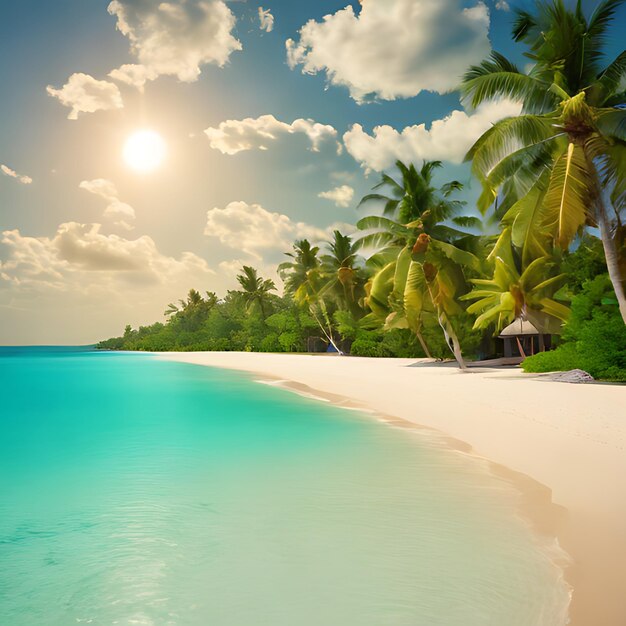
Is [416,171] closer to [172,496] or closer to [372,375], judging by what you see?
[372,375]

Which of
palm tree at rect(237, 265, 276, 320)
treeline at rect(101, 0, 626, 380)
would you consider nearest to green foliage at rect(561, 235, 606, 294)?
treeline at rect(101, 0, 626, 380)

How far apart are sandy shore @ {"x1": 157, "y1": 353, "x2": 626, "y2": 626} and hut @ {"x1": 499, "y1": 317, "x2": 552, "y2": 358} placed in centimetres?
639

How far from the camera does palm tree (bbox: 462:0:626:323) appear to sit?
455 inches

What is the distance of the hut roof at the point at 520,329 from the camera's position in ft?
68.4

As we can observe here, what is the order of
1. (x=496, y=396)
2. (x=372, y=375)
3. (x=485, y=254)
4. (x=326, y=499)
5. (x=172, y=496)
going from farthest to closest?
1. (x=485, y=254)
2. (x=372, y=375)
3. (x=496, y=396)
4. (x=172, y=496)
5. (x=326, y=499)

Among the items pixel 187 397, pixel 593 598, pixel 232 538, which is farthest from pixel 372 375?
pixel 593 598

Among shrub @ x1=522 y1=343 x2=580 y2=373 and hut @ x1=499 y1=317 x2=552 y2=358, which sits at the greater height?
hut @ x1=499 y1=317 x2=552 y2=358

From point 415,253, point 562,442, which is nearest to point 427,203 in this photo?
point 415,253

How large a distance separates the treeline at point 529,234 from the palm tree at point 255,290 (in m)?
14.0

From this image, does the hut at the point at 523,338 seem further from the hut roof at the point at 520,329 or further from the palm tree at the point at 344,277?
the palm tree at the point at 344,277

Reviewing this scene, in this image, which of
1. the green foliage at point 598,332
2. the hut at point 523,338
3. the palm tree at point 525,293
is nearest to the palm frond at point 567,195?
the green foliage at point 598,332

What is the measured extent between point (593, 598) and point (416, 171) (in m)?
21.1

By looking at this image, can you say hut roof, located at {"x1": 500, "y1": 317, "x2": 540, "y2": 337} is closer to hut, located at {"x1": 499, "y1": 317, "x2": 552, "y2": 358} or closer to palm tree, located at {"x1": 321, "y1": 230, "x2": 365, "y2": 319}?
hut, located at {"x1": 499, "y1": 317, "x2": 552, "y2": 358}

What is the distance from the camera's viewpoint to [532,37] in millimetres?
13797
